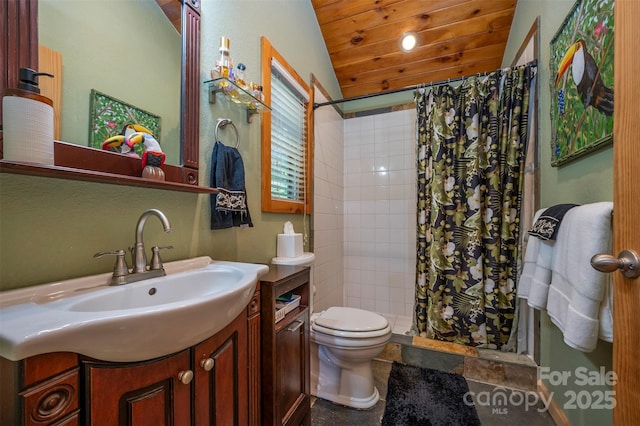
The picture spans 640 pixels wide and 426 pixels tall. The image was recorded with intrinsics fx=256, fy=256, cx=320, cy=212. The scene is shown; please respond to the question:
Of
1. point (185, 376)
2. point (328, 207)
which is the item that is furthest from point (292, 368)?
point (328, 207)

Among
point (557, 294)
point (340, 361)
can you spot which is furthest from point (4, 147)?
point (557, 294)

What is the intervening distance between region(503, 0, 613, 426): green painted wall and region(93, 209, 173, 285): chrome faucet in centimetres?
156

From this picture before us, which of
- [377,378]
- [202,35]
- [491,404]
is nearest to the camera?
[202,35]

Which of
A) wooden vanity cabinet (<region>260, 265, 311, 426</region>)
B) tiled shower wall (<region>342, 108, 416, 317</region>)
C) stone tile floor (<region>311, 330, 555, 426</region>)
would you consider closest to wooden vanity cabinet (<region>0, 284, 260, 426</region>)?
wooden vanity cabinet (<region>260, 265, 311, 426</region>)

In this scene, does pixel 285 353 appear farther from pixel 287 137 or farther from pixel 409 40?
pixel 409 40

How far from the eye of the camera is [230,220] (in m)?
1.18

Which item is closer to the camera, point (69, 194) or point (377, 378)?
point (69, 194)

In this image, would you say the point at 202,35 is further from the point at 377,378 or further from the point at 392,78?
the point at 377,378

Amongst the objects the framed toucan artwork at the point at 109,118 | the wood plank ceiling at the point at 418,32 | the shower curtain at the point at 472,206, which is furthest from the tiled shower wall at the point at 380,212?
the framed toucan artwork at the point at 109,118

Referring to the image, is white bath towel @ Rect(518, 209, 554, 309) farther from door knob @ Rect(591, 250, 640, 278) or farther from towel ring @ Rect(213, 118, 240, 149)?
towel ring @ Rect(213, 118, 240, 149)

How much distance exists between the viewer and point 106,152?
2.55 feet

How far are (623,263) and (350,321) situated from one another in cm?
125

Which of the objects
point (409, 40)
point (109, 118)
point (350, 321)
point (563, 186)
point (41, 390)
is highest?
point (409, 40)

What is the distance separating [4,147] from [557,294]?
177 centimetres
